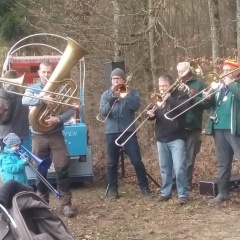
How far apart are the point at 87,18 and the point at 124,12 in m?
1.26

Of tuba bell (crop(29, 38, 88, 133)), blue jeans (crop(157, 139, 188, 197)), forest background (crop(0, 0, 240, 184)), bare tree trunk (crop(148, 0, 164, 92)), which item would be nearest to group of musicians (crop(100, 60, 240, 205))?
blue jeans (crop(157, 139, 188, 197))

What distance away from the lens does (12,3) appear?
19016mm

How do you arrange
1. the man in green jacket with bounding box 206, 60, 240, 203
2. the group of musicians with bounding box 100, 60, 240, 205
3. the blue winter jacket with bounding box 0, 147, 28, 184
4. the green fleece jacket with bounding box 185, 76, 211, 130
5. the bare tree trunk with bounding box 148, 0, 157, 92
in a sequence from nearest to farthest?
the blue winter jacket with bounding box 0, 147, 28, 184
the man in green jacket with bounding box 206, 60, 240, 203
the group of musicians with bounding box 100, 60, 240, 205
the green fleece jacket with bounding box 185, 76, 211, 130
the bare tree trunk with bounding box 148, 0, 157, 92

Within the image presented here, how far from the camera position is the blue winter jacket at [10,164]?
22.1 feet

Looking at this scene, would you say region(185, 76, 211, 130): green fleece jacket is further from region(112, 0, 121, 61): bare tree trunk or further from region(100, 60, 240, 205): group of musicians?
region(112, 0, 121, 61): bare tree trunk

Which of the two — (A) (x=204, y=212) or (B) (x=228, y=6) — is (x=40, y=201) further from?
(B) (x=228, y=6)

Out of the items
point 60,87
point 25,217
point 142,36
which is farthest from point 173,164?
point 142,36

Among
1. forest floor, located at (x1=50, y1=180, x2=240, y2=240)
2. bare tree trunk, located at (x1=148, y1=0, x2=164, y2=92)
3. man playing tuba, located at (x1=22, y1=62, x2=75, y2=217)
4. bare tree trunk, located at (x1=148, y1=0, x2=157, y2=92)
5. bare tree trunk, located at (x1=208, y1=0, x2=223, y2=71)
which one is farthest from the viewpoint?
bare tree trunk, located at (x1=148, y1=0, x2=164, y2=92)

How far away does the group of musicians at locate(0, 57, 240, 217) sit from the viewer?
7.13m

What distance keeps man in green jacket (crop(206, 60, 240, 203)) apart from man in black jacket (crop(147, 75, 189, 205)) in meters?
0.40

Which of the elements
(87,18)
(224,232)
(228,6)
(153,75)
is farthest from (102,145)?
(224,232)

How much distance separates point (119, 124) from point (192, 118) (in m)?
1.05

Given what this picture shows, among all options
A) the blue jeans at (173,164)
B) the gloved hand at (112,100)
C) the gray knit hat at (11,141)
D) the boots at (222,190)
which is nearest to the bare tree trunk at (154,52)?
the gloved hand at (112,100)

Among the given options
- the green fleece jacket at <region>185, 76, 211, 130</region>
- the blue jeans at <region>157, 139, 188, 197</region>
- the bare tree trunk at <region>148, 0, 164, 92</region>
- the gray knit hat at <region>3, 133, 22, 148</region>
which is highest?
the bare tree trunk at <region>148, 0, 164, 92</region>
